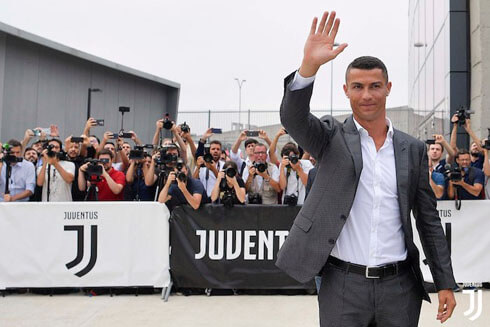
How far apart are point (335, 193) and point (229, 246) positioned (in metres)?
4.22

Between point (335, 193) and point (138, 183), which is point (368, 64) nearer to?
point (335, 193)

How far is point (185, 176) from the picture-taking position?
6.15 m

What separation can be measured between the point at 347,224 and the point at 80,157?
6.22 m

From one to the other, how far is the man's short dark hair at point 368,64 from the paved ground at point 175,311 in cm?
344

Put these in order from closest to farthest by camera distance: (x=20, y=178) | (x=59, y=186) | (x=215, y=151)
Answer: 1. (x=59, y=186)
2. (x=20, y=178)
3. (x=215, y=151)

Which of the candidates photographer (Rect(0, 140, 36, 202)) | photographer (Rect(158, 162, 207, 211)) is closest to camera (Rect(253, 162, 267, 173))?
photographer (Rect(158, 162, 207, 211))

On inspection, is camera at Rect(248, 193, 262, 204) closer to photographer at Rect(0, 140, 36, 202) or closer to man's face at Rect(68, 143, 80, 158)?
man's face at Rect(68, 143, 80, 158)

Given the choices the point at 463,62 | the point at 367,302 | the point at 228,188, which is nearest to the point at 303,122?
the point at 367,302

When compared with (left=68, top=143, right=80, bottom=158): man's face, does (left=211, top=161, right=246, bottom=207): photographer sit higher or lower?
lower

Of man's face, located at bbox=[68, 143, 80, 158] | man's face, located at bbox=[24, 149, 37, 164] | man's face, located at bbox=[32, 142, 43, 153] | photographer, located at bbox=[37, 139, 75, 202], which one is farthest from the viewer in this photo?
man's face, located at bbox=[32, 142, 43, 153]

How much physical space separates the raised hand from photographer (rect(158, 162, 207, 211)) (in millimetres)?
4118

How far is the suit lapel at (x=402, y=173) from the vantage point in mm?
2336

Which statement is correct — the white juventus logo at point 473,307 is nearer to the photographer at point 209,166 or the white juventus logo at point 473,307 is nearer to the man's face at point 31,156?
the photographer at point 209,166

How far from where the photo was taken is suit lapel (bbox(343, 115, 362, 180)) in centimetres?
232
